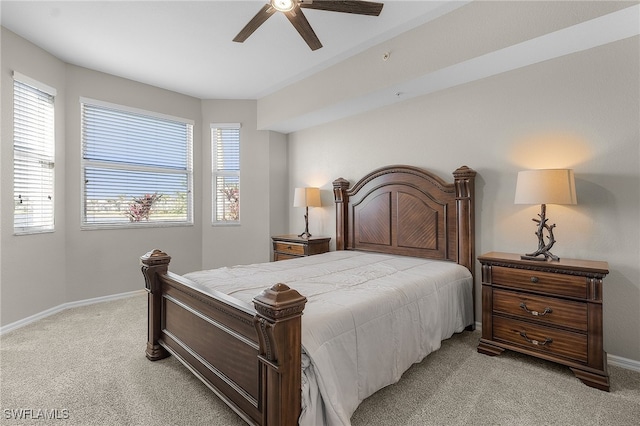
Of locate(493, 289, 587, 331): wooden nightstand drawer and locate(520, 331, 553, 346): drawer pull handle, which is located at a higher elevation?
locate(493, 289, 587, 331): wooden nightstand drawer

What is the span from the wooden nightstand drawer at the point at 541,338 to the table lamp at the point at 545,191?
0.51 metres

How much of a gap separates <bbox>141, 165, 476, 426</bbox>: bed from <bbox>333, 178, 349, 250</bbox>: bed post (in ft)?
1.92

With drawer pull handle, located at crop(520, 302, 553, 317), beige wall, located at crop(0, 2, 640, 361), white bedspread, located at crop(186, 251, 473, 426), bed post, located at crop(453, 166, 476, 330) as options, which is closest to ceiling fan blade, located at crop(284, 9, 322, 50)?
beige wall, located at crop(0, 2, 640, 361)

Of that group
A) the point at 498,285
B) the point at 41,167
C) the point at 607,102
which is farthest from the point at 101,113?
the point at 607,102

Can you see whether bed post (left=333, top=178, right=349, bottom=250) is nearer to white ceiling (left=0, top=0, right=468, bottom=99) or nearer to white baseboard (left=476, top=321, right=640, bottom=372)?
white ceiling (left=0, top=0, right=468, bottom=99)

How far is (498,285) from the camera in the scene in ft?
8.16

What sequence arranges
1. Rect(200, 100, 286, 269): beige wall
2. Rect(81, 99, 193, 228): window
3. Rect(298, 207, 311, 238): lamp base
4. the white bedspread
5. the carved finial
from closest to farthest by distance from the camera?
1. the carved finial
2. the white bedspread
3. Rect(81, 99, 193, 228): window
4. Rect(298, 207, 311, 238): lamp base
5. Rect(200, 100, 286, 269): beige wall

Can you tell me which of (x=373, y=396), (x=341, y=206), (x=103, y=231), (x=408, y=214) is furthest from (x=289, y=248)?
(x=373, y=396)

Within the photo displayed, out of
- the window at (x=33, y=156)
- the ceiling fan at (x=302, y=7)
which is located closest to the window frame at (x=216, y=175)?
the window at (x=33, y=156)

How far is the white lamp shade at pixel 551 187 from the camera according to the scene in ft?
7.43

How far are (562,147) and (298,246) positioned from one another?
115 inches

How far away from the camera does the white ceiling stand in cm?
276

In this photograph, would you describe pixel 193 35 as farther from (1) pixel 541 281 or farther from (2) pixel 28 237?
(1) pixel 541 281

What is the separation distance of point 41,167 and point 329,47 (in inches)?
134
